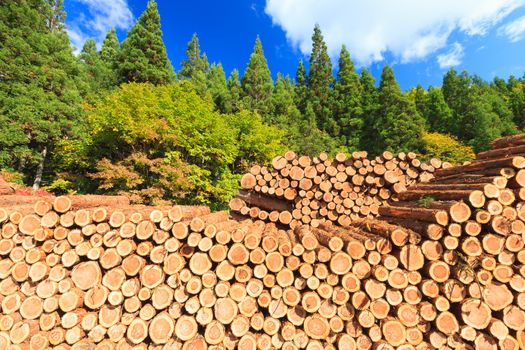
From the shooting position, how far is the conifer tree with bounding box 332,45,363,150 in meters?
28.3

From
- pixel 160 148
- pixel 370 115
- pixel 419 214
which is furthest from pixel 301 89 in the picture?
pixel 419 214

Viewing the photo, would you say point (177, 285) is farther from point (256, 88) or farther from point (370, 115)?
point (370, 115)

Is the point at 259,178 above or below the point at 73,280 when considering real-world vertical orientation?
above

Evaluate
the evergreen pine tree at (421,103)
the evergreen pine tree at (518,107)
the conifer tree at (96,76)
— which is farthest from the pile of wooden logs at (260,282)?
the evergreen pine tree at (518,107)

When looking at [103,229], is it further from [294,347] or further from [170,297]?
[294,347]

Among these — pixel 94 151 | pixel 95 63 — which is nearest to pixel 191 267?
pixel 94 151

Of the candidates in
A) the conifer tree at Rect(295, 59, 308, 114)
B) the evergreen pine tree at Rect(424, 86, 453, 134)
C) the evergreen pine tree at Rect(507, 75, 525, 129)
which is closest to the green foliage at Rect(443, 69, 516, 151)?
the evergreen pine tree at Rect(424, 86, 453, 134)

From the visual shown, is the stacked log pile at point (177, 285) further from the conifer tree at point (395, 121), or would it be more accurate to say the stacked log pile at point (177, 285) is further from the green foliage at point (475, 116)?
the green foliage at point (475, 116)

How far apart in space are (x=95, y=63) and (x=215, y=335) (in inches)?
1148

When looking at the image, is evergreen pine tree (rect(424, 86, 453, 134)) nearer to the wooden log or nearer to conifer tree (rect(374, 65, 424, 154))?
conifer tree (rect(374, 65, 424, 154))

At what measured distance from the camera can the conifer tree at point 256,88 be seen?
2356cm

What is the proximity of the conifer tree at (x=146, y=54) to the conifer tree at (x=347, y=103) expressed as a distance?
61.5 ft

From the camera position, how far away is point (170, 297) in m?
3.15

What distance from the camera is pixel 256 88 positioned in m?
24.2
